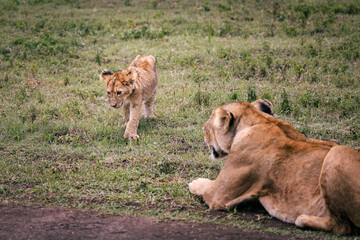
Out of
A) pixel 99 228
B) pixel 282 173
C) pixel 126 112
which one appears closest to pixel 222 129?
pixel 282 173

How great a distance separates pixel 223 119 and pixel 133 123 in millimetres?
2537

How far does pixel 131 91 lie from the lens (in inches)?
259

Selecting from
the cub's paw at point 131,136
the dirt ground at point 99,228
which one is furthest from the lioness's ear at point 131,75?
the dirt ground at point 99,228

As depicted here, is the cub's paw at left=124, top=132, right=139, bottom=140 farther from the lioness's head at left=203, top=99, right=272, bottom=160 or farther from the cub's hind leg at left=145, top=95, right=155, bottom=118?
the lioness's head at left=203, top=99, right=272, bottom=160

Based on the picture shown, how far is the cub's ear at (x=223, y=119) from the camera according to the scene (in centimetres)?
420

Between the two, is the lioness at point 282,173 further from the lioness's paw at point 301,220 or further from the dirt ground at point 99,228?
the dirt ground at point 99,228

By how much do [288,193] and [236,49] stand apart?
259 inches

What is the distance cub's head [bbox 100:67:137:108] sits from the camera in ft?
21.2

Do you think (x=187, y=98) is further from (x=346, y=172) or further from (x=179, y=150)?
(x=346, y=172)

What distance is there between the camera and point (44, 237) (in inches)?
144

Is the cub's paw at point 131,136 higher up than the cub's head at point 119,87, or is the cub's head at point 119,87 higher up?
the cub's head at point 119,87

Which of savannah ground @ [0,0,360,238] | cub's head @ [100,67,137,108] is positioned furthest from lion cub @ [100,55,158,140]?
savannah ground @ [0,0,360,238]

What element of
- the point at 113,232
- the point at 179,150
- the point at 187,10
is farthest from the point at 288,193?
the point at 187,10

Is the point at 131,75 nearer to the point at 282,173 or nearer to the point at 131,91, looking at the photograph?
the point at 131,91
